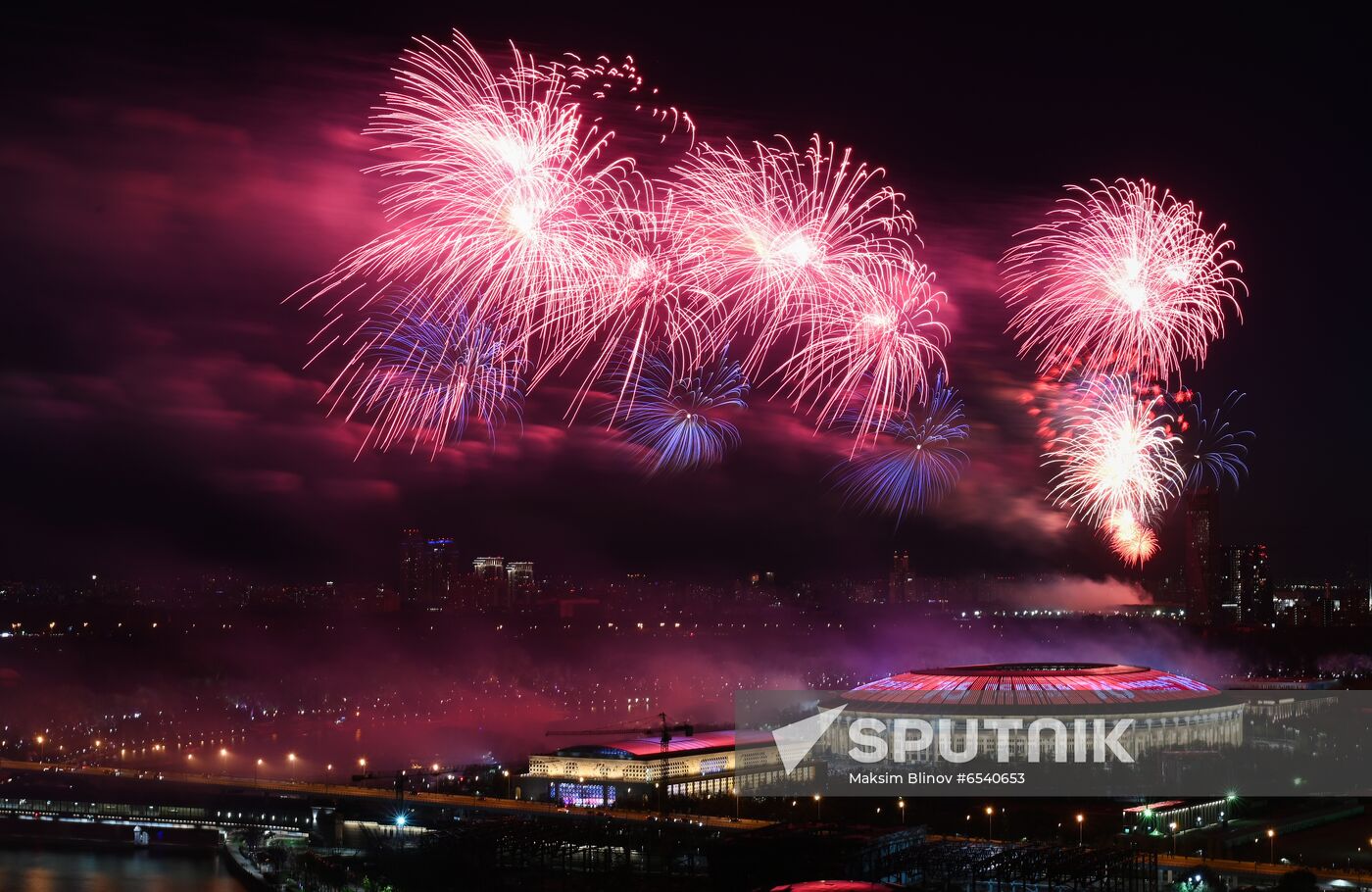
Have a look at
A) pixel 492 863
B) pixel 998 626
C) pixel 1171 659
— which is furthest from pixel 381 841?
pixel 998 626

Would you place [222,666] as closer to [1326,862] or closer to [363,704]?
[363,704]

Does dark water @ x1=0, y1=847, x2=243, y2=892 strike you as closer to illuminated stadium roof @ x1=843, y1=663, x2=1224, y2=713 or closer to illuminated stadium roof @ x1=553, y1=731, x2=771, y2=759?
illuminated stadium roof @ x1=553, y1=731, x2=771, y2=759

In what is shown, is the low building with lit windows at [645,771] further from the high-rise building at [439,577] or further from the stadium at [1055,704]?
the high-rise building at [439,577]

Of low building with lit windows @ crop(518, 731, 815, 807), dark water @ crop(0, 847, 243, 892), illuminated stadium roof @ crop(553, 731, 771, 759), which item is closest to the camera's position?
dark water @ crop(0, 847, 243, 892)

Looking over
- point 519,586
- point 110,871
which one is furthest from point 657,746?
point 519,586

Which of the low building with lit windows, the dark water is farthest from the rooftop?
→ the dark water

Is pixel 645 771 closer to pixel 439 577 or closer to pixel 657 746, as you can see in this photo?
pixel 657 746
